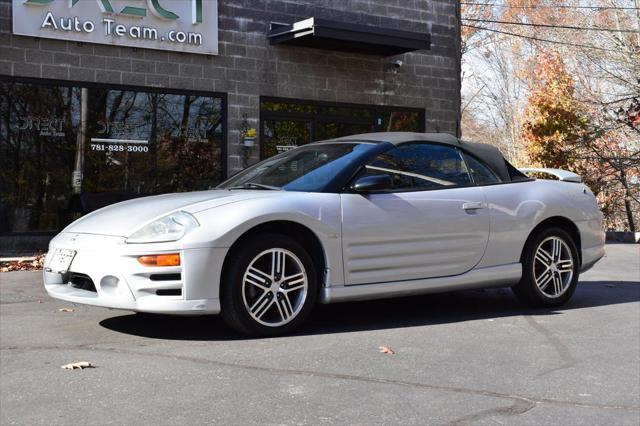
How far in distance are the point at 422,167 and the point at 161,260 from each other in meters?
2.36

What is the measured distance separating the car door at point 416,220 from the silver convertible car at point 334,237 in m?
0.01

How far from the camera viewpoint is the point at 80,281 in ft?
18.2

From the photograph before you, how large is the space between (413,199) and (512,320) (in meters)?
1.27

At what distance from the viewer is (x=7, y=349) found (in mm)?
5086

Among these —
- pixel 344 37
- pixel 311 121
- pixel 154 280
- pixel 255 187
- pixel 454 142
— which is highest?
pixel 344 37

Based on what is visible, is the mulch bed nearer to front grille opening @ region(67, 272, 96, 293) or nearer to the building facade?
the building facade

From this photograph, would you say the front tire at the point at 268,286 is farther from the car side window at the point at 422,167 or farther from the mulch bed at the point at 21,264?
the mulch bed at the point at 21,264

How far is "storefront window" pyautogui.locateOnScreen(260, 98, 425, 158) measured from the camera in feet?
47.4

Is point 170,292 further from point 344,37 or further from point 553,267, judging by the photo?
point 344,37

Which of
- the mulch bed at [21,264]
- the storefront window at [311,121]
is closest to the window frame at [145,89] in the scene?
the storefront window at [311,121]

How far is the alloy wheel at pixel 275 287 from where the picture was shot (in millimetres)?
5402

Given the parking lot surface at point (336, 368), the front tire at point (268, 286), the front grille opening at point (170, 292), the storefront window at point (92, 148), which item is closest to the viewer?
the parking lot surface at point (336, 368)

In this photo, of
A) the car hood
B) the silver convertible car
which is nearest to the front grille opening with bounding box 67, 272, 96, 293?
the silver convertible car

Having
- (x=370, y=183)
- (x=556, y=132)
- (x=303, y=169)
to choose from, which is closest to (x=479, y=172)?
(x=370, y=183)
